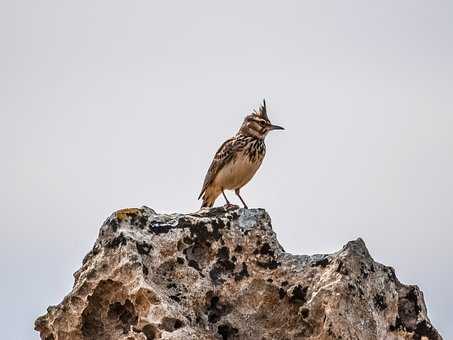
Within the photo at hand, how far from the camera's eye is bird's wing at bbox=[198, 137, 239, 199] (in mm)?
17578

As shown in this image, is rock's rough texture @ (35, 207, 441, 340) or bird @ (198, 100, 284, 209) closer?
rock's rough texture @ (35, 207, 441, 340)

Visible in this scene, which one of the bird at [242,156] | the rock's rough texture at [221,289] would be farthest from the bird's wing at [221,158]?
the rock's rough texture at [221,289]

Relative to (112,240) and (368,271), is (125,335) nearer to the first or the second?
(112,240)

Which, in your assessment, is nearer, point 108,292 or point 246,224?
point 108,292

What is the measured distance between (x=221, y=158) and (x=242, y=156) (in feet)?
1.45

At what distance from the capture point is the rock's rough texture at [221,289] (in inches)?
305

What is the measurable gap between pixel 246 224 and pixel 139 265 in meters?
1.06

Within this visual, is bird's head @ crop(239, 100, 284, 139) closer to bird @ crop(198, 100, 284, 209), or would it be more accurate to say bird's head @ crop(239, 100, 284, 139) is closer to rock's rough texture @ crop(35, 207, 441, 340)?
bird @ crop(198, 100, 284, 209)

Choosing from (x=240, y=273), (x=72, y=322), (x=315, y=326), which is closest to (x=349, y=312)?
(x=315, y=326)

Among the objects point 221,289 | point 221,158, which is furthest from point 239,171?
point 221,289

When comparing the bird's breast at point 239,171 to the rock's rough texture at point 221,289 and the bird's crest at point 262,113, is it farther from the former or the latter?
the rock's rough texture at point 221,289

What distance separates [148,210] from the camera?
8391 mm

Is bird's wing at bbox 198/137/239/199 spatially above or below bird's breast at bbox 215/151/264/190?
above

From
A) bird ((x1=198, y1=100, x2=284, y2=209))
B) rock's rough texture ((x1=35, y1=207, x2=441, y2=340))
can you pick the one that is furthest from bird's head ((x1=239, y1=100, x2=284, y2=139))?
rock's rough texture ((x1=35, y1=207, x2=441, y2=340))
